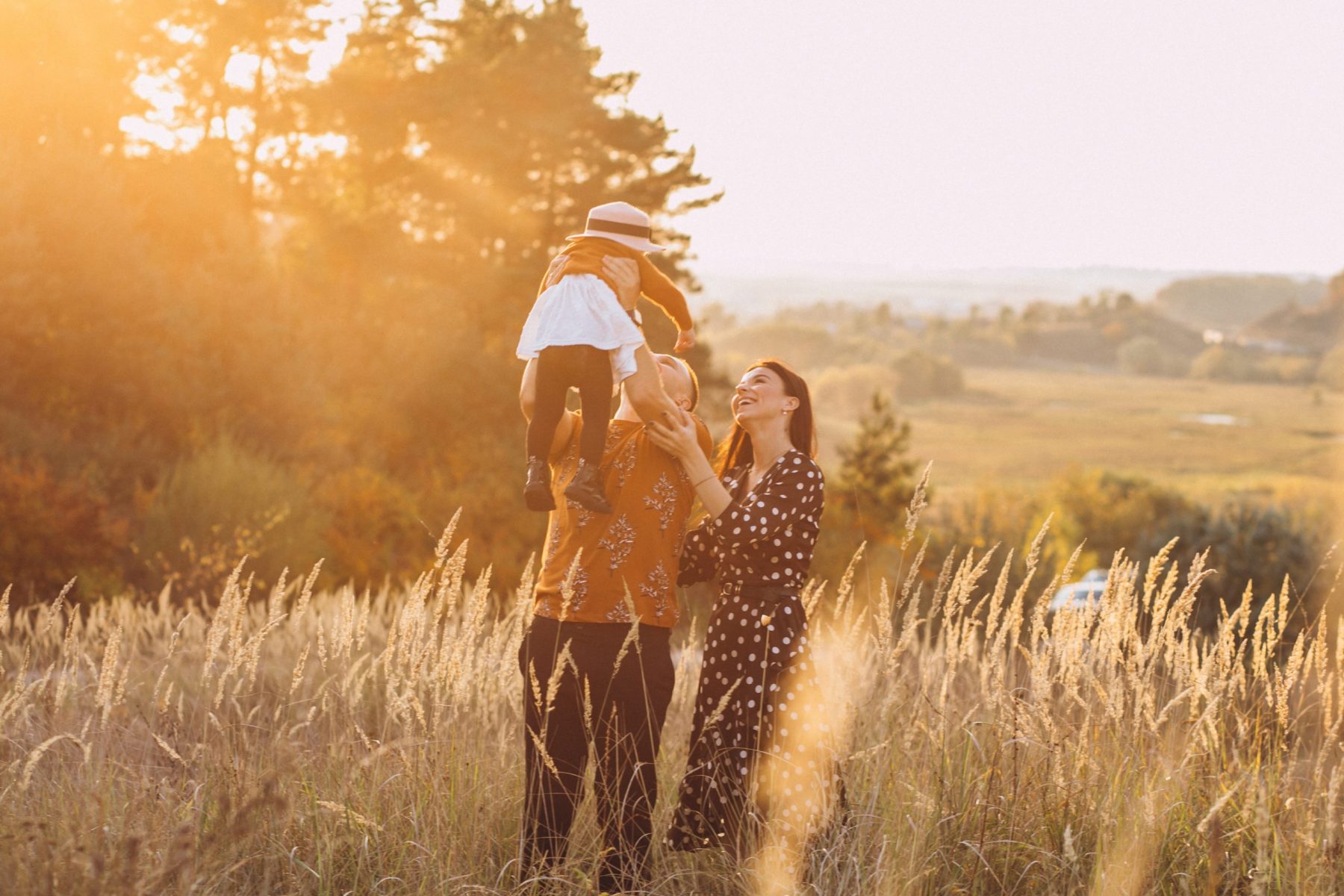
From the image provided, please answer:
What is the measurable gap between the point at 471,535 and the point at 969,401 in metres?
136

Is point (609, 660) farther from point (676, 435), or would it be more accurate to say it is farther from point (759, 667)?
point (676, 435)

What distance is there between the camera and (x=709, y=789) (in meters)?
3.99

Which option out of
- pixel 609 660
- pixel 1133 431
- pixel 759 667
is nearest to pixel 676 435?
pixel 609 660

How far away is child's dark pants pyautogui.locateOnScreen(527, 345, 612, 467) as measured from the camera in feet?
13.1

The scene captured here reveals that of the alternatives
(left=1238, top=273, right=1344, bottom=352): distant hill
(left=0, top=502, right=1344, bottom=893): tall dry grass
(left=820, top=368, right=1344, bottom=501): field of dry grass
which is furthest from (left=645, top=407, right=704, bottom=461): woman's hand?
(left=1238, top=273, right=1344, bottom=352): distant hill

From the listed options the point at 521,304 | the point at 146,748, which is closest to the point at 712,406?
the point at 521,304

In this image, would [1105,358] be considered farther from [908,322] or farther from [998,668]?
[998,668]

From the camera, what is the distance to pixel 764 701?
3980mm

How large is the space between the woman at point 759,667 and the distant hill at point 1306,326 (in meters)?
182

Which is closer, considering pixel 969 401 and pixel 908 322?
pixel 969 401

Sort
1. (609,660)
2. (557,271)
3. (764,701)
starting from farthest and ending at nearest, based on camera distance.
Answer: (557,271), (764,701), (609,660)

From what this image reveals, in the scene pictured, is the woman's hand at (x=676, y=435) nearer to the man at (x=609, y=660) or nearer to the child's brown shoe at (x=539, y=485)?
the man at (x=609, y=660)

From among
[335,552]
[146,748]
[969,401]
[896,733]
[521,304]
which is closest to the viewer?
[896,733]

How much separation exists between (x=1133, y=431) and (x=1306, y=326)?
69100 mm
